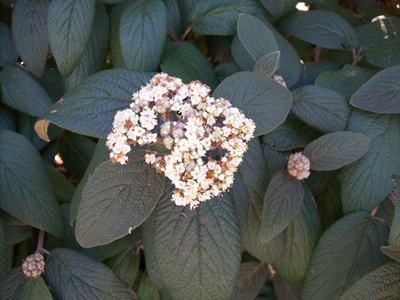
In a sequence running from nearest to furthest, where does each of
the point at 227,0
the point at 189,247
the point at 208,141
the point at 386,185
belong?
the point at 208,141 → the point at 189,247 → the point at 386,185 → the point at 227,0

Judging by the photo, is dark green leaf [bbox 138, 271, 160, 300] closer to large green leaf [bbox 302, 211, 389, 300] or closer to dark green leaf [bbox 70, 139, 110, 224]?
dark green leaf [bbox 70, 139, 110, 224]

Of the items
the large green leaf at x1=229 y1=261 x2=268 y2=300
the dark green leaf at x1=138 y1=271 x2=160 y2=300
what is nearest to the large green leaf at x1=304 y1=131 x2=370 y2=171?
the large green leaf at x1=229 y1=261 x2=268 y2=300

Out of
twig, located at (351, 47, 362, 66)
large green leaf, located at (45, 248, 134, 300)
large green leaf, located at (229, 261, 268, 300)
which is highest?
twig, located at (351, 47, 362, 66)

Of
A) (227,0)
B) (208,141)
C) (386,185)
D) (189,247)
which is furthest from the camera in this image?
(227,0)

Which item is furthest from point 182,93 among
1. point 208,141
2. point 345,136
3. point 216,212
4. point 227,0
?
point 227,0

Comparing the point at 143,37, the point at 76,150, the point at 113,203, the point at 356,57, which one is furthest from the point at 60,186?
the point at 356,57

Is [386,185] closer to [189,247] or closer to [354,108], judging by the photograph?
[354,108]

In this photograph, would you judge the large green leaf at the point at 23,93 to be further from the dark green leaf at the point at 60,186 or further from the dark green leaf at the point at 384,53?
the dark green leaf at the point at 384,53

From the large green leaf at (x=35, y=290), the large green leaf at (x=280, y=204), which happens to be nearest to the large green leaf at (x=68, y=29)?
the large green leaf at (x=35, y=290)
